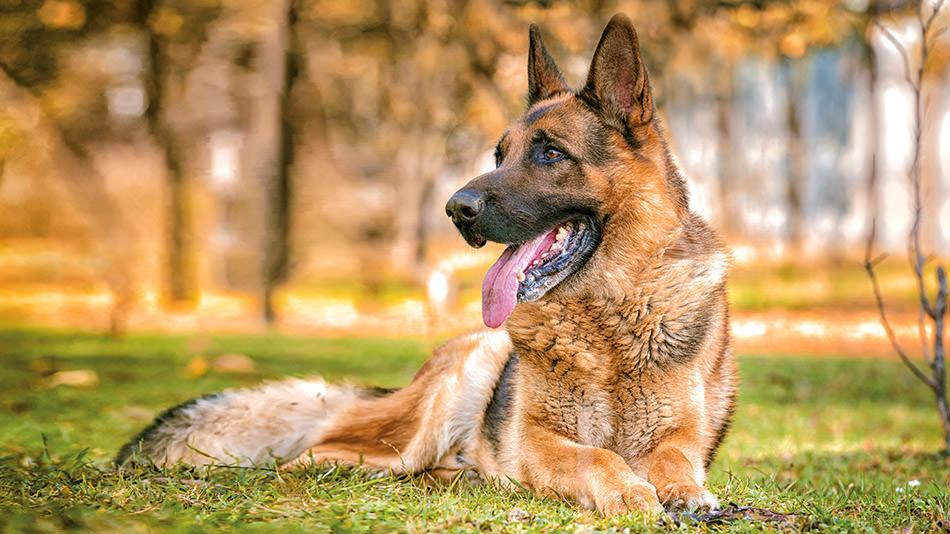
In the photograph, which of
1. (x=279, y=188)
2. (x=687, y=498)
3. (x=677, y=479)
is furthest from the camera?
(x=279, y=188)

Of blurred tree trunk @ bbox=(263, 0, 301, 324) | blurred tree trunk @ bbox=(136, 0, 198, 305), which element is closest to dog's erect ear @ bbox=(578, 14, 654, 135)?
blurred tree trunk @ bbox=(263, 0, 301, 324)

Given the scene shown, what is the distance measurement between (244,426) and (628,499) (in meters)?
2.34

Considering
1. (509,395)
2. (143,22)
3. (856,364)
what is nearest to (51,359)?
(509,395)

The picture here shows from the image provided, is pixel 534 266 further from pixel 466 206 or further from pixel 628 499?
pixel 628 499

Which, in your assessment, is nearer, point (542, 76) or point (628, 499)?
point (628, 499)

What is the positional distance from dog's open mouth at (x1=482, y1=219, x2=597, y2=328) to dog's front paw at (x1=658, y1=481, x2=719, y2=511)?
108cm

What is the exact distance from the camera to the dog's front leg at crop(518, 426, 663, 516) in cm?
341

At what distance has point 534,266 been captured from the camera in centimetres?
404

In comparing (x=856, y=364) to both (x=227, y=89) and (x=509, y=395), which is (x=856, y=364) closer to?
(x=509, y=395)

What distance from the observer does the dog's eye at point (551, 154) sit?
13.7 ft

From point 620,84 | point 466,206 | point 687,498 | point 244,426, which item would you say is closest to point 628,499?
point 687,498

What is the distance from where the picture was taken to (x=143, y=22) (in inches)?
677

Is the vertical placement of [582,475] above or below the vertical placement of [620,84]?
below

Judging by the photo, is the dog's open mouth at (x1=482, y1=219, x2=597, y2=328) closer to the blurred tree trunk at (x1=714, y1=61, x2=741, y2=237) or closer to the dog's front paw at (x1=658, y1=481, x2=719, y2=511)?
the dog's front paw at (x1=658, y1=481, x2=719, y2=511)
